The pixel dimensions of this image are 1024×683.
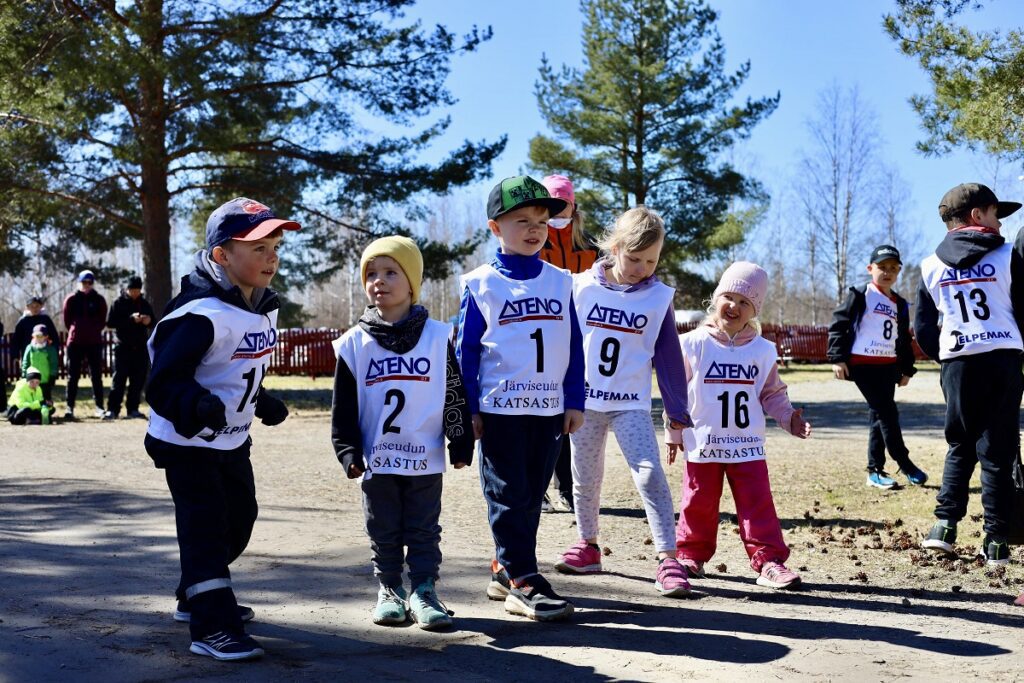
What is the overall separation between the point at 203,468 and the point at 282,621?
2.67 ft

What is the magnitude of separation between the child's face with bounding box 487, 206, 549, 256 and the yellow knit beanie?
466mm

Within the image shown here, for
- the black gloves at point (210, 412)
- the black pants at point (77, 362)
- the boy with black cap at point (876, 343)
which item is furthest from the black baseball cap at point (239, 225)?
the black pants at point (77, 362)

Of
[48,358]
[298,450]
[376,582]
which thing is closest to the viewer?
[376,582]

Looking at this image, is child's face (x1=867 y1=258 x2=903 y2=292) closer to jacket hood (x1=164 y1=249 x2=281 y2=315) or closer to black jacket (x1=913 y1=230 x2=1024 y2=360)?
black jacket (x1=913 y1=230 x2=1024 y2=360)

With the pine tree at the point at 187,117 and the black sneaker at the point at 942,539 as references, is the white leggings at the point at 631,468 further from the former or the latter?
the pine tree at the point at 187,117

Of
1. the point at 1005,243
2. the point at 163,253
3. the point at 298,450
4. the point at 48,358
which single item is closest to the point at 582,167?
the point at 163,253

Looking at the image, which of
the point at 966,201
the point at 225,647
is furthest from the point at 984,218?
the point at 225,647

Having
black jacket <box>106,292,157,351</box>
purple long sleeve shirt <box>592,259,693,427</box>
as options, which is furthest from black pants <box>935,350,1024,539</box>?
black jacket <box>106,292,157,351</box>

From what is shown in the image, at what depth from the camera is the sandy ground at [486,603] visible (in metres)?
3.85

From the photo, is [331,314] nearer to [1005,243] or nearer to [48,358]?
[48,358]

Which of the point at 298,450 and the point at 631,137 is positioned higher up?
the point at 631,137

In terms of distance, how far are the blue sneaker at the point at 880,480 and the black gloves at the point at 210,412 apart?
21.0 ft

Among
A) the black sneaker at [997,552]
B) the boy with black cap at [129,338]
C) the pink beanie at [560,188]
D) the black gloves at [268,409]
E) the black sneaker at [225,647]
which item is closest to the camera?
the black sneaker at [225,647]

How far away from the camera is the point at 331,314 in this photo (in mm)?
80062
